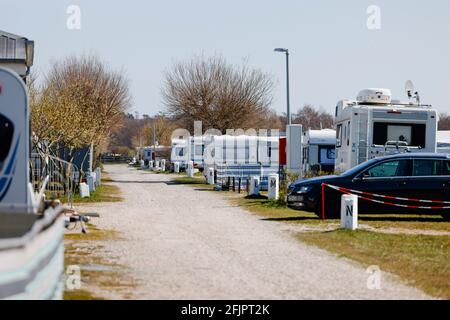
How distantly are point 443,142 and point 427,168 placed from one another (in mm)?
21231

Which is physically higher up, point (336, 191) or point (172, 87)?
point (172, 87)

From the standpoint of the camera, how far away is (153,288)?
412 inches

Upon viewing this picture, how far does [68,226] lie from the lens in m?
17.1

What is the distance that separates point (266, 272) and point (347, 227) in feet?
21.0

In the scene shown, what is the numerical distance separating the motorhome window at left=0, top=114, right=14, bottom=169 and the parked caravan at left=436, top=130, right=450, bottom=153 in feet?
84.7

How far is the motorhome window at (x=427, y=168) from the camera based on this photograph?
67.8 feet

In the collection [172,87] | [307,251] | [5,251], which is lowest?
[307,251]

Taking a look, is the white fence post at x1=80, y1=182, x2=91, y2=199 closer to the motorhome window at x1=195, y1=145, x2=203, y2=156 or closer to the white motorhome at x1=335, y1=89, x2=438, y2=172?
the white motorhome at x1=335, y1=89, x2=438, y2=172

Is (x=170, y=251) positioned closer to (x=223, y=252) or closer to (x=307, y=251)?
(x=223, y=252)

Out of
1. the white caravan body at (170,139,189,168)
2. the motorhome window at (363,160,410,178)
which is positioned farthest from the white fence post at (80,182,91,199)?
the white caravan body at (170,139,189,168)

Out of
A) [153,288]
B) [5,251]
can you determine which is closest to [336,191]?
[153,288]
